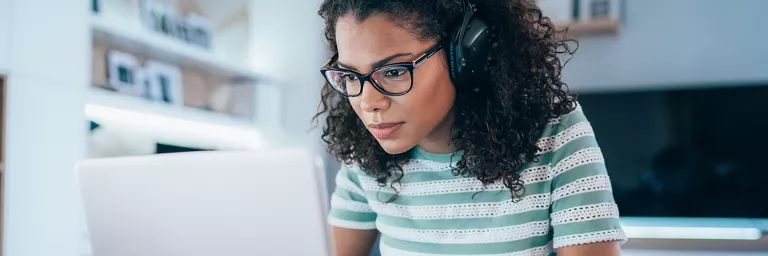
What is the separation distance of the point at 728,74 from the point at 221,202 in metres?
2.54

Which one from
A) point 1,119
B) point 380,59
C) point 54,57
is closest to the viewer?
point 380,59

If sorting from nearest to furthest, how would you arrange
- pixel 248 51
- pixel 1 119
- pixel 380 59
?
pixel 380 59 → pixel 1 119 → pixel 248 51

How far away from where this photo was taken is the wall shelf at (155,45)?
181 centimetres

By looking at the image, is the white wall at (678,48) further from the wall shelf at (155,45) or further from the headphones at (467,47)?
the headphones at (467,47)

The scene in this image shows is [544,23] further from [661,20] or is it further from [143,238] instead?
[661,20]

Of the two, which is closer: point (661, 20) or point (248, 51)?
point (661, 20)

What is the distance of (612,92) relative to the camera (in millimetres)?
2732

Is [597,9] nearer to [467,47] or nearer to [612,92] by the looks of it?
[612,92]

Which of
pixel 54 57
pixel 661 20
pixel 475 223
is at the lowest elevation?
pixel 475 223

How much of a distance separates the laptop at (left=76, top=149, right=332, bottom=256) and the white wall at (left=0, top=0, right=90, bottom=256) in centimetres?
74

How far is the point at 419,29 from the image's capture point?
2.89ft

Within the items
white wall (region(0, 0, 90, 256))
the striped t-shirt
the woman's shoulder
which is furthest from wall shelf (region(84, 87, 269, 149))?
the woman's shoulder

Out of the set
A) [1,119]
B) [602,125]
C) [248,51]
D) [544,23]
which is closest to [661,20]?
[602,125]

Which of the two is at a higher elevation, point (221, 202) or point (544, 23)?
point (544, 23)
